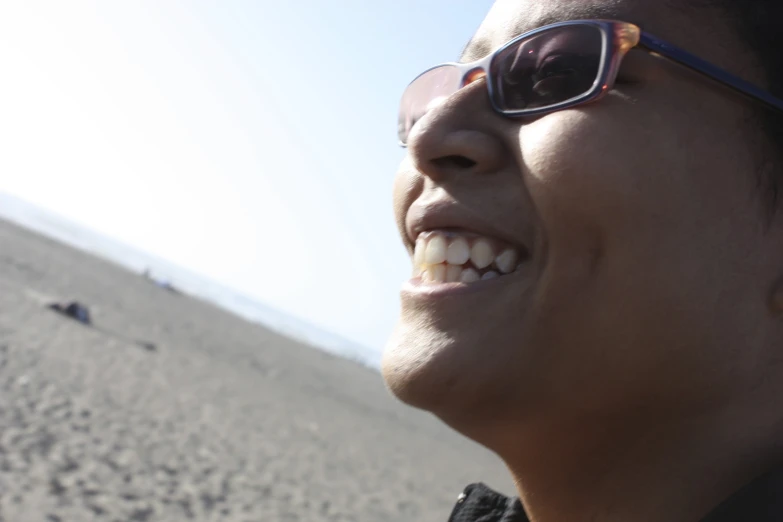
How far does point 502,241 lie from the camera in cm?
145

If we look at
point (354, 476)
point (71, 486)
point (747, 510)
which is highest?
point (747, 510)

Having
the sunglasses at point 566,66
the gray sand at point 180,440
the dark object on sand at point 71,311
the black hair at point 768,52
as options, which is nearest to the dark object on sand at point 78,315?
the dark object on sand at point 71,311

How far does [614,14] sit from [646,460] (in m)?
0.96

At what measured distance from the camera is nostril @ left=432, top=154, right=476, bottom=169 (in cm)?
152

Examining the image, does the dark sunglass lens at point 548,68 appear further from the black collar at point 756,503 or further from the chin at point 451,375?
the black collar at point 756,503

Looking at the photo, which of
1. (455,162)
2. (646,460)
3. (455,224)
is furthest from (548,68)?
(646,460)

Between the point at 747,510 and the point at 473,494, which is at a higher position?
the point at 747,510

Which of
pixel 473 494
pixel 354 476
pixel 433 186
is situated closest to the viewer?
pixel 433 186

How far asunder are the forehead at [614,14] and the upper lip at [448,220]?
47 centimetres

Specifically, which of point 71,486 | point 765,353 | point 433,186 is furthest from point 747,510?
point 71,486

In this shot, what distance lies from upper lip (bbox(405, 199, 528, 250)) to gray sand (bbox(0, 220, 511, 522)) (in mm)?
5764

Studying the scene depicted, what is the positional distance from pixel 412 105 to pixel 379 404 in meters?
22.5

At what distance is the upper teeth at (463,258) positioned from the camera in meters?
1.45

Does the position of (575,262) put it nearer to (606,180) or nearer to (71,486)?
(606,180)
